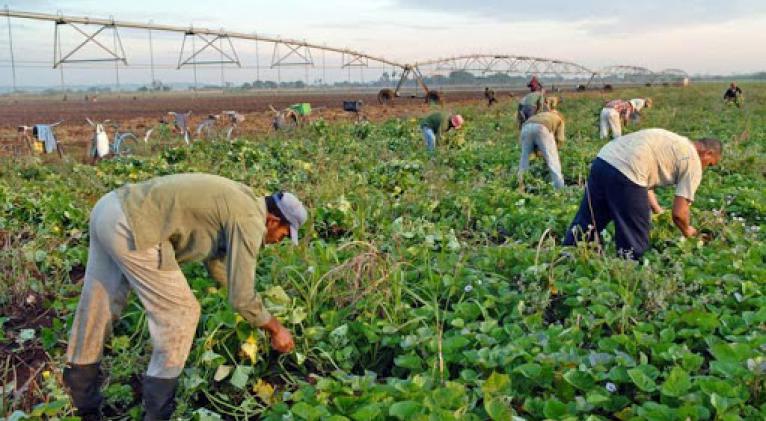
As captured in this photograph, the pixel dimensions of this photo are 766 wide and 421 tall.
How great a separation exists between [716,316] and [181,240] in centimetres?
281

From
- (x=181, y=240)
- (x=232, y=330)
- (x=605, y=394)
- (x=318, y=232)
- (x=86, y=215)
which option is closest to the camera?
(x=605, y=394)

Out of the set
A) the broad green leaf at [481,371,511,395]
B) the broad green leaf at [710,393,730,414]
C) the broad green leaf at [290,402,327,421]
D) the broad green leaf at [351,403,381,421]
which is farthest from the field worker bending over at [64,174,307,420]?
the broad green leaf at [710,393,730,414]

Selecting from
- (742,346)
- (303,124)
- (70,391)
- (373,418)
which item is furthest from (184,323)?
(303,124)

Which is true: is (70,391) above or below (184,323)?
below

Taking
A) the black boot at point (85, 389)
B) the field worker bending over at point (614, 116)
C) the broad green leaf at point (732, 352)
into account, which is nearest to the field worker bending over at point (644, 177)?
the broad green leaf at point (732, 352)

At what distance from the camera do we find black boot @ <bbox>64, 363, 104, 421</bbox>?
10.5ft

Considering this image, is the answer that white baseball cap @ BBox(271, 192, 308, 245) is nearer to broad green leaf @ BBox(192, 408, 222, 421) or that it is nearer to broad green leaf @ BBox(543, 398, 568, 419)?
broad green leaf @ BBox(192, 408, 222, 421)

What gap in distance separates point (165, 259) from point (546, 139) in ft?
19.1

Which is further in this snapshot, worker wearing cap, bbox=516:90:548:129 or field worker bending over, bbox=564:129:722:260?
worker wearing cap, bbox=516:90:548:129

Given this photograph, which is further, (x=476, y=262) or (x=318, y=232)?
(x=318, y=232)

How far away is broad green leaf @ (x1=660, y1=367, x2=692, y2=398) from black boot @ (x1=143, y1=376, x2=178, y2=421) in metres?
2.24

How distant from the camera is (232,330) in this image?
340 cm

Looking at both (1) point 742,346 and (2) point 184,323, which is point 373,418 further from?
(1) point 742,346

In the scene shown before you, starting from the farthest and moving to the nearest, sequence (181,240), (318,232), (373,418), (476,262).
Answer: (318,232)
(476,262)
(181,240)
(373,418)
